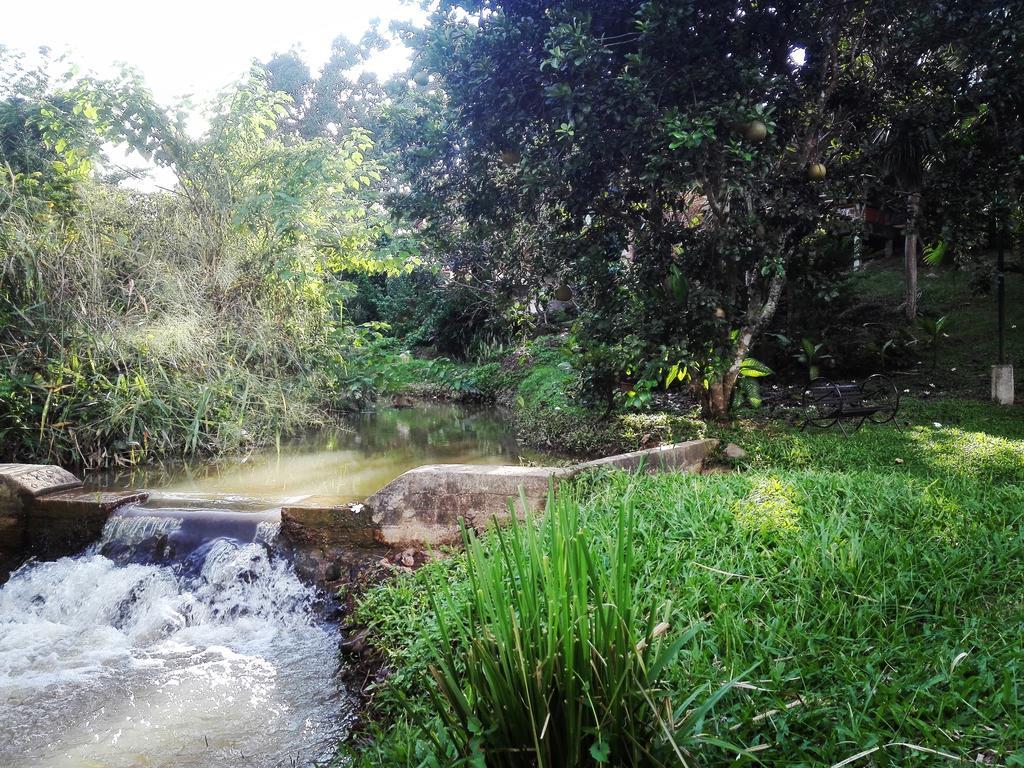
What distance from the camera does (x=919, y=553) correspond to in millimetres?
2828

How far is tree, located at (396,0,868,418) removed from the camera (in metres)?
5.46

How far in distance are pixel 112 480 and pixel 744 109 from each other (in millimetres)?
6756

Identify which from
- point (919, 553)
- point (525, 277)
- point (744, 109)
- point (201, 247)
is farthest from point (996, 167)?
point (201, 247)

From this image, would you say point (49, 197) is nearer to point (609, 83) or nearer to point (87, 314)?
point (87, 314)

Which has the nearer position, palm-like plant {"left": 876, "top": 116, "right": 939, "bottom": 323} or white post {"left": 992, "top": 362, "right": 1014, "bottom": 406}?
palm-like plant {"left": 876, "top": 116, "right": 939, "bottom": 323}

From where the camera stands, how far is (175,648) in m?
3.85

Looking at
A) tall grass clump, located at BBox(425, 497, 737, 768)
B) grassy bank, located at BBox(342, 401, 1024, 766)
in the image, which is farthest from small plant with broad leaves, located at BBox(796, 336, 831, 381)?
tall grass clump, located at BBox(425, 497, 737, 768)

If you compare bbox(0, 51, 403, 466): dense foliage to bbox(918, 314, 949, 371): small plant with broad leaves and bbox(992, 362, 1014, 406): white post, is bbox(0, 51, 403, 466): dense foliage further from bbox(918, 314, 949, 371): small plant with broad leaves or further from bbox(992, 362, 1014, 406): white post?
bbox(918, 314, 949, 371): small plant with broad leaves

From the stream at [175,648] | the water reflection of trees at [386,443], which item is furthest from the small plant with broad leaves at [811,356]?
the stream at [175,648]

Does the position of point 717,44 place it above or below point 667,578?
above

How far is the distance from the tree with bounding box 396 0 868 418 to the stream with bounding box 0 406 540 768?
321 centimetres

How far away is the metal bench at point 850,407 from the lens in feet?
22.7

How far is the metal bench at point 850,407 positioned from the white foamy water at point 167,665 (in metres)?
5.35

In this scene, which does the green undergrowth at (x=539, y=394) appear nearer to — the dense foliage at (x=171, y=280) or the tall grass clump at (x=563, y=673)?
the dense foliage at (x=171, y=280)
